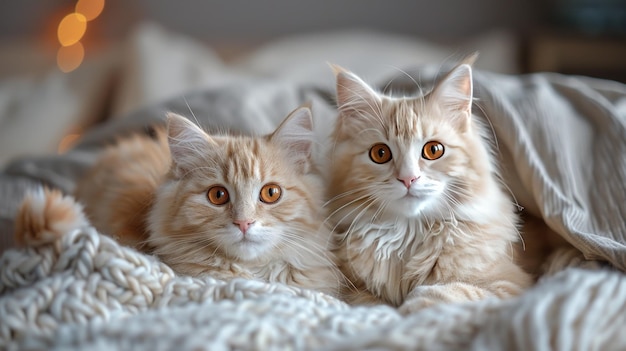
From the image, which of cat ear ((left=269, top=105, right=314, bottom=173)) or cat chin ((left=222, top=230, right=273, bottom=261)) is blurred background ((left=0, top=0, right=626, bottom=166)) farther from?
cat chin ((left=222, top=230, right=273, bottom=261))

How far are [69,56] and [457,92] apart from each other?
2.77 m

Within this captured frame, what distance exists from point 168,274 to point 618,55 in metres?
2.42

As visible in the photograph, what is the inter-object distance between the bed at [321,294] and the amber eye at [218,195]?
18 cm

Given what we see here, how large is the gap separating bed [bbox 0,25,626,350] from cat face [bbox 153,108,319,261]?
0.11 meters

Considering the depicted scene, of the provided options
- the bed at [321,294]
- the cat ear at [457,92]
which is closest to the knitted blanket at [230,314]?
the bed at [321,294]

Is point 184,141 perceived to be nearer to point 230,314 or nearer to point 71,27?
point 230,314

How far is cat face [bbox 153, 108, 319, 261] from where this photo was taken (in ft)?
4.09

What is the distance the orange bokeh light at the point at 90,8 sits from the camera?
3473 mm

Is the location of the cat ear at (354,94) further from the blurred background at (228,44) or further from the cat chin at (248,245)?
the blurred background at (228,44)

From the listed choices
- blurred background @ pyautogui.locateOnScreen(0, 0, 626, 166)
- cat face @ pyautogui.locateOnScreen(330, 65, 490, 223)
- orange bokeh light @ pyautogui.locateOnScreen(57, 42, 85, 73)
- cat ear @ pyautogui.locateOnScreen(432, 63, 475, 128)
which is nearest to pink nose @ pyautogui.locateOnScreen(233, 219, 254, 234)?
cat face @ pyautogui.locateOnScreen(330, 65, 490, 223)

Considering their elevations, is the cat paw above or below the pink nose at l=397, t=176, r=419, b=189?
above

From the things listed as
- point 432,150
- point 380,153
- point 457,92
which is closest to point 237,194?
point 380,153

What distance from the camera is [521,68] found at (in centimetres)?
302

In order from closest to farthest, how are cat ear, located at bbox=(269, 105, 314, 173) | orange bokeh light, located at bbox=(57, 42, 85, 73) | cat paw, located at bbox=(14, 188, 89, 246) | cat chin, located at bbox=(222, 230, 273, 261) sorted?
cat paw, located at bbox=(14, 188, 89, 246) → cat chin, located at bbox=(222, 230, 273, 261) → cat ear, located at bbox=(269, 105, 314, 173) → orange bokeh light, located at bbox=(57, 42, 85, 73)
